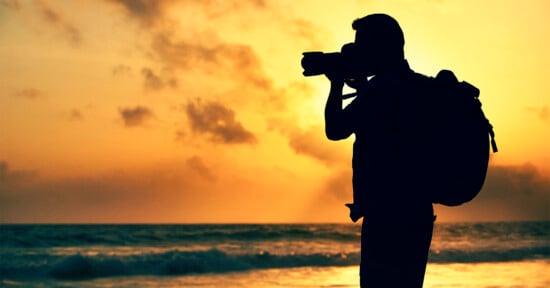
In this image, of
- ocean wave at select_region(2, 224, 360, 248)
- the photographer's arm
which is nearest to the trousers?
the photographer's arm

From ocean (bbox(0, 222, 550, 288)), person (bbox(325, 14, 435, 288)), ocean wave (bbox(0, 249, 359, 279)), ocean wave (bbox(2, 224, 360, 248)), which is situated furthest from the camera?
ocean wave (bbox(2, 224, 360, 248))

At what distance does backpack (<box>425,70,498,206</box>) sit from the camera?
294 centimetres

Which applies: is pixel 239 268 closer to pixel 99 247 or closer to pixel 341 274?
pixel 341 274

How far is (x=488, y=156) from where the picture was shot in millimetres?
2945

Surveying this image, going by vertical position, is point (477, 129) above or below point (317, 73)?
below

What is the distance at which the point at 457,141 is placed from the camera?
116 inches

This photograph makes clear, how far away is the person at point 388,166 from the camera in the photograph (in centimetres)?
304

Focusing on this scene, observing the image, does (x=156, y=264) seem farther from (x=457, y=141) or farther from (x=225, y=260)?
(x=457, y=141)

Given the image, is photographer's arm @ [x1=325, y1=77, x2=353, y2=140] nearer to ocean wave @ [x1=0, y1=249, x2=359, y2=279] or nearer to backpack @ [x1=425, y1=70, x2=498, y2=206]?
backpack @ [x1=425, y1=70, x2=498, y2=206]

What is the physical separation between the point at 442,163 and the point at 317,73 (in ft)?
1.97

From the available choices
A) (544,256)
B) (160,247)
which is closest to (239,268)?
(160,247)

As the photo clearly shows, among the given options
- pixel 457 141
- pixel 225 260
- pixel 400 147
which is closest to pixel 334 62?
pixel 400 147

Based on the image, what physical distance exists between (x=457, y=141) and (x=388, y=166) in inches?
11.0

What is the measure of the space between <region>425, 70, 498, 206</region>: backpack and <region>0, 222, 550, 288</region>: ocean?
33.4 ft
